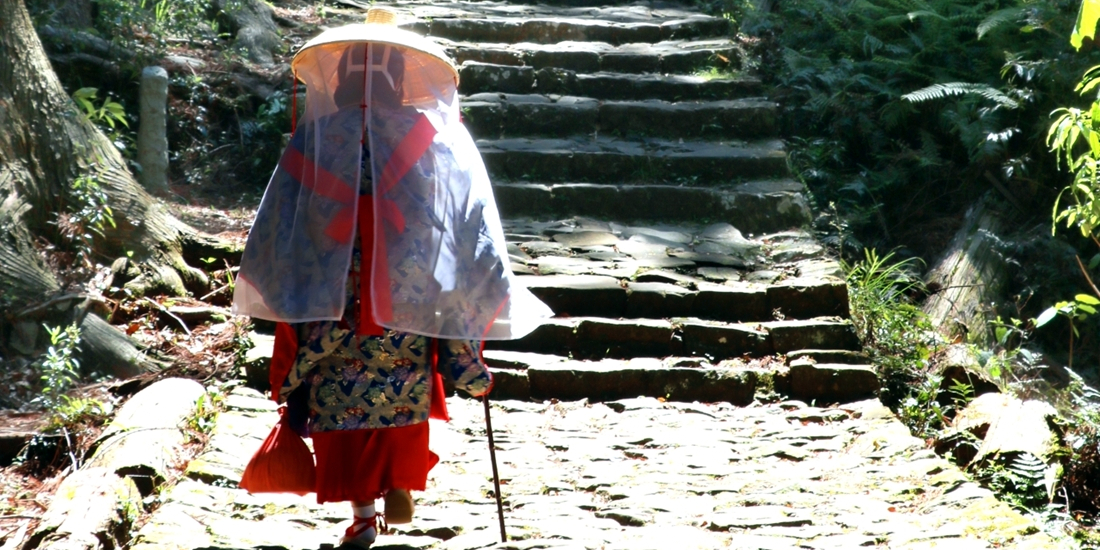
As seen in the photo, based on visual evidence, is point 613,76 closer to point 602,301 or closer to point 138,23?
point 602,301

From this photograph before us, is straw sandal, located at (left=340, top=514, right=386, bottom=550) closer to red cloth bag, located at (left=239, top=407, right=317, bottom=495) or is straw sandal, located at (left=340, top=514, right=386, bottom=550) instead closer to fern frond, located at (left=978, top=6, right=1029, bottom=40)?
red cloth bag, located at (left=239, top=407, right=317, bottom=495)

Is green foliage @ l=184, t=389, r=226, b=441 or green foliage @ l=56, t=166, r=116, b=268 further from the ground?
green foliage @ l=56, t=166, r=116, b=268

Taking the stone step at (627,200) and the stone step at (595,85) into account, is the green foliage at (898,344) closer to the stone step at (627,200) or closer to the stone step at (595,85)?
the stone step at (627,200)

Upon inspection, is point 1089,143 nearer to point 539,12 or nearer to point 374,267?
point 374,267

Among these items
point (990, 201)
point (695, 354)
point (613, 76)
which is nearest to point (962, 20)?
point (990, 201)

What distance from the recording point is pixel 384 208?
3.22 metres

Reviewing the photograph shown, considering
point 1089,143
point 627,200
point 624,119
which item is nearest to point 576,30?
point 624,119

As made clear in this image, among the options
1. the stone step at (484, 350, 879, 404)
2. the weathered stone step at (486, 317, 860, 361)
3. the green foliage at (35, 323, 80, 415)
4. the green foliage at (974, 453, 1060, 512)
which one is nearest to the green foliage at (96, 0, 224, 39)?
the green foliage at (35, 323, 80, 415)

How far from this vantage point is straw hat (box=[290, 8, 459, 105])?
10.7 feet

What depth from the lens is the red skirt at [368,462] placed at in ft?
10.9

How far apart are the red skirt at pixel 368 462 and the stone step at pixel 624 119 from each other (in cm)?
460

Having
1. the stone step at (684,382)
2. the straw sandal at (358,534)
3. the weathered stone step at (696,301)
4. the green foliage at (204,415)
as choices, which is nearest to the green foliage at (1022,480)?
the stone step at (684,382)

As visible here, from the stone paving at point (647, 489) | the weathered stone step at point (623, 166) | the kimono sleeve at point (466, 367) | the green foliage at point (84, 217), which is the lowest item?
the stone paving at point (647, 489)

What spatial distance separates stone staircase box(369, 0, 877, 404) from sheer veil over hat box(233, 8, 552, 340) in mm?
2003
